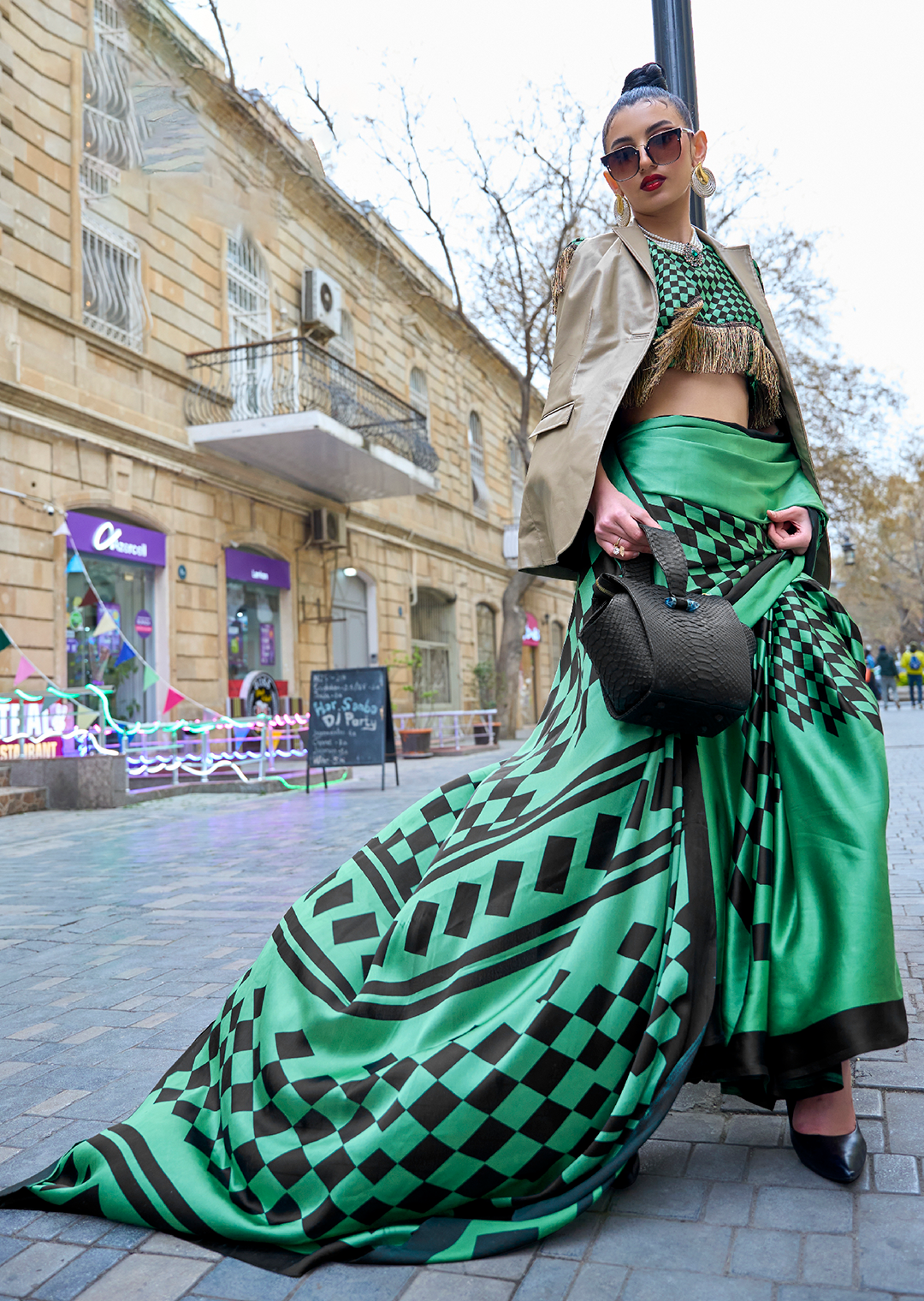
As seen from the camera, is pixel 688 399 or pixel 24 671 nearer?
pixel 688 399

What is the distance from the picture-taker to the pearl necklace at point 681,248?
2.24 m

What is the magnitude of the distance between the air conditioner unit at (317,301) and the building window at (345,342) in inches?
26.3

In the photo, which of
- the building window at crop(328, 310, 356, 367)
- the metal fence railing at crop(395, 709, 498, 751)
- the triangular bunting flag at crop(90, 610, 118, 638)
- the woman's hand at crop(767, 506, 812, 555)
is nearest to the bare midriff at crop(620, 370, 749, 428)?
the woman's hand at crop(767, 506, 812, 555)

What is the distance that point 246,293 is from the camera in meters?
16.3

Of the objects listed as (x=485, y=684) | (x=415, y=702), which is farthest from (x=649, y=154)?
(x=485, y=684)

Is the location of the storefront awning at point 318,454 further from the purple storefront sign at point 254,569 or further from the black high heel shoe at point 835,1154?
the black high heel shoe at point 835,1154

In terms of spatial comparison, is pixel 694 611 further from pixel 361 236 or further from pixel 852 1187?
pixel 361 236

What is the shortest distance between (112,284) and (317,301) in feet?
16.4

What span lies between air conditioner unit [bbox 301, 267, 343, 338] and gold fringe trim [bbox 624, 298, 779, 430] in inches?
642

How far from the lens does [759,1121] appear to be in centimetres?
207

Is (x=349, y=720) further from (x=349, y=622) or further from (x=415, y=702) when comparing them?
(x=415, y=702)

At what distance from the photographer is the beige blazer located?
6.66ft

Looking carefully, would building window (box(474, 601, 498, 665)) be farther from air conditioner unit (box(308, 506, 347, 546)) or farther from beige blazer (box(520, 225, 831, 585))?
beige blazer (box(520, 225, 831, 585))

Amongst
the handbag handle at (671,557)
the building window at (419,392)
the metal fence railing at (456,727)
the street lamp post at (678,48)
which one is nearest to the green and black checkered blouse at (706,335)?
the handbag handle at (671,557)
